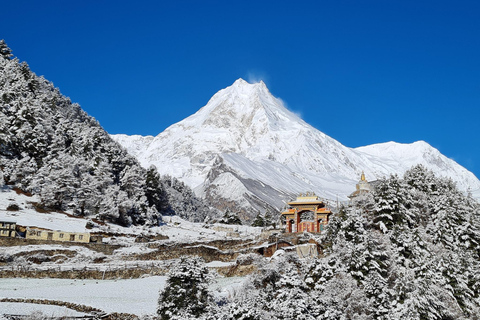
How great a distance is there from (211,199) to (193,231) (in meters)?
105

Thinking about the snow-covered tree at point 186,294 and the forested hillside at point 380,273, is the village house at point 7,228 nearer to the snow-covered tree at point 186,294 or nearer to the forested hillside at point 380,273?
the forested hillside at point 380,273

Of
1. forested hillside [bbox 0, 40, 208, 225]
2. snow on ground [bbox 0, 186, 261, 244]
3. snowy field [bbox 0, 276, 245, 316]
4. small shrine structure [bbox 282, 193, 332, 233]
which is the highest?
forested hillside [bbox 0, 40, 208, 225]

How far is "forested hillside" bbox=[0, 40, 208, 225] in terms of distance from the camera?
235 feet

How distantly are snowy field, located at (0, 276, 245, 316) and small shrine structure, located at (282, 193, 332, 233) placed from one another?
31.9 m

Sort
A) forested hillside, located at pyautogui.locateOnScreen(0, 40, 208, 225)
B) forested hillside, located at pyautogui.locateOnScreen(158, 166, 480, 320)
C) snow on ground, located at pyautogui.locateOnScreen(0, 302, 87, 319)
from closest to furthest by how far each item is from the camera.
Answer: forested hillside, located at pyautogui.locateOnScreen(158, 166, 480, 320)
snow on ground, located at pyautogui.locateOnScreen(0, 302, 87, 319)
forested hillside, located at pyautogui.locateOnScreen(0, 40, 208, 225)

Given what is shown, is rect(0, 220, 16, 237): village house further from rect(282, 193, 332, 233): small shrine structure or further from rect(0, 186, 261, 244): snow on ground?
rect(282, 193, 332, 233): small shrine structure

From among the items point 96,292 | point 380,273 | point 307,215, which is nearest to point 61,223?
point 96,292

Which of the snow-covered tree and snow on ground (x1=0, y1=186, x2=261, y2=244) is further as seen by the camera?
snow on ground (x1=0, y1=186, x2=261, y2=244)

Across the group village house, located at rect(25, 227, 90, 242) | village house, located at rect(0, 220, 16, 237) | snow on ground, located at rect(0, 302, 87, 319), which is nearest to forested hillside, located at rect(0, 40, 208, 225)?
village house, located at rect(25, 227, 90, 242)

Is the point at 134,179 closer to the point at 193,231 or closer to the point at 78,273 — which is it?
the point at 193,231

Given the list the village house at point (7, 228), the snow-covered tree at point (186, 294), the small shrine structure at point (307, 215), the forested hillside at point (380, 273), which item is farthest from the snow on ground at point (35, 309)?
the small shrine structure at point (307, 215)

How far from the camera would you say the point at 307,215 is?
7156cm

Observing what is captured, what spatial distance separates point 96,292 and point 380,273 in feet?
70.7

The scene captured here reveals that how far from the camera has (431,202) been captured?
2056 inches
